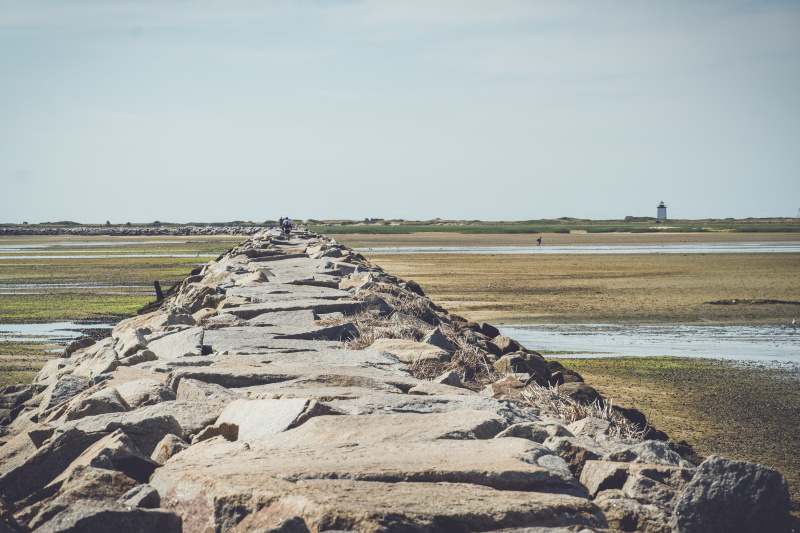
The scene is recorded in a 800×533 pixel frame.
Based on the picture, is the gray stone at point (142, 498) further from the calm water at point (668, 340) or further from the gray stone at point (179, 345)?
the calm water at point (668, 340)

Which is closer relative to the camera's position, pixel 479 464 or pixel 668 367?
pixel 479 464

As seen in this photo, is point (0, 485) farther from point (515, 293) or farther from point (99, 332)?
point (515, 293)

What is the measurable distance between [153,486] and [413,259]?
31.4 metres

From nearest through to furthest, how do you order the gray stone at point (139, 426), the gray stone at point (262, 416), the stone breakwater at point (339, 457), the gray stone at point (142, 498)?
the stone breakwater at point (339, 457) < the gray stone at point (142, 498) < the gray stone at point (262, 416) < the gray stone at point (139, 426)

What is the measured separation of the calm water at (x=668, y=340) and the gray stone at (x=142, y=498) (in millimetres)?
8812

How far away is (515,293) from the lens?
64.3 ft

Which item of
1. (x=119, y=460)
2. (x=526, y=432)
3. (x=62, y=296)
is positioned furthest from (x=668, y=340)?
(x=62, y=296)

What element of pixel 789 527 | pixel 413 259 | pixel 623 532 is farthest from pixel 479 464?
pixel 413 259

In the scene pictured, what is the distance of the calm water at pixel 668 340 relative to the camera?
11133 mm

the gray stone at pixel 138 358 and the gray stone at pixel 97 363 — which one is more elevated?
the gray stone at pixel 138 358

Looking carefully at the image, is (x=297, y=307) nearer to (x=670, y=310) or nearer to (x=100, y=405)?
(x=100, y=405)

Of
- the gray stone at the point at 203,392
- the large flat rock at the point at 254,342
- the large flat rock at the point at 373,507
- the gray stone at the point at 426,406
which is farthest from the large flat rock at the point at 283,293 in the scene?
the large flat rock at the point at 373,507

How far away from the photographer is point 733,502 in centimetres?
257

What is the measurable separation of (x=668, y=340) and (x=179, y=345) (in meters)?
8.65
